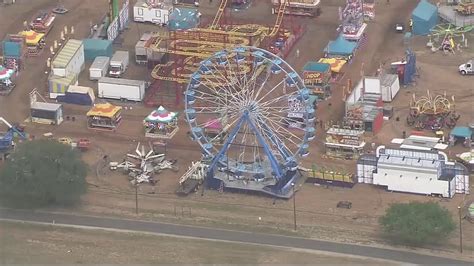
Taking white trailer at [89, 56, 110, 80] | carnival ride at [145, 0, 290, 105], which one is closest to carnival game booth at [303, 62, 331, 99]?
carnival ride at [145, 0, 290, 105]

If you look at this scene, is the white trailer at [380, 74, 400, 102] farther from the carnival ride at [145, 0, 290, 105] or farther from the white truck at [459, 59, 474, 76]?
the carnival ride at [145, 0, 290, 105]

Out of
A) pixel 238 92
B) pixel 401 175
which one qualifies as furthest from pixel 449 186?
pixel 238 92

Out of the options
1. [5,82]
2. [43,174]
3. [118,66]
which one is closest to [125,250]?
[43,174]

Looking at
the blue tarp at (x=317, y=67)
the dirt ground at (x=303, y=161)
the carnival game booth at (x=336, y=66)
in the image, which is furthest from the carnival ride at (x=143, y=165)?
the carnival game booth at (x=336, y=66)

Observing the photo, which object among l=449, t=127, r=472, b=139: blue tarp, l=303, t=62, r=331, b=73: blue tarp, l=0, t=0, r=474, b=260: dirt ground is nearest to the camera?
l=0, t=0, r=474, b=260: dirt ground

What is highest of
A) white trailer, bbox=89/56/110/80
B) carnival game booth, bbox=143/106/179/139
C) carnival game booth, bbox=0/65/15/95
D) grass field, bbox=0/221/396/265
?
white trailer, bbox=89/56/110/80

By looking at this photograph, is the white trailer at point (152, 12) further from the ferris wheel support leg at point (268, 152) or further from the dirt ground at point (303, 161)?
the ferris wheel support leg at point (268, 152)
